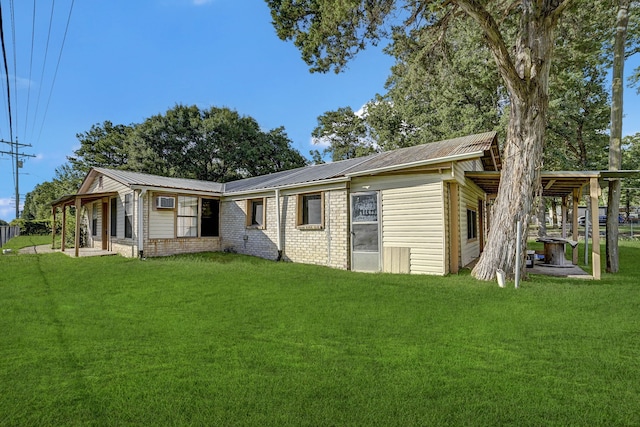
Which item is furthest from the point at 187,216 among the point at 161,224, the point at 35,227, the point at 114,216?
the point at 35,227

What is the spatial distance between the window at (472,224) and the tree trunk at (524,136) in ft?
10.4

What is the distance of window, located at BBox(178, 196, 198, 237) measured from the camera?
12711mm

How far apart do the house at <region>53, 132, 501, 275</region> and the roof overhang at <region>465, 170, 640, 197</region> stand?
474mm

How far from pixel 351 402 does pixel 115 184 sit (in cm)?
1420

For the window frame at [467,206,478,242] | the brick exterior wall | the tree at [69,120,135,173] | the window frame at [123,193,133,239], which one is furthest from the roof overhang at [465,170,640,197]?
the tree at [69,120,135,173]

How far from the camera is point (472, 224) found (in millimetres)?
11438

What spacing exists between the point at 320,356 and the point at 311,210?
7502 millimetres

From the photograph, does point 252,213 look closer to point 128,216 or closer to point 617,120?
point 128,216

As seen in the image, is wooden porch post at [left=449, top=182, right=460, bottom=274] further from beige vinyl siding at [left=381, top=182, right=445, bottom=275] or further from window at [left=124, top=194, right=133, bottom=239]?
window at [left=124, top=194, right=133, bottom=239]

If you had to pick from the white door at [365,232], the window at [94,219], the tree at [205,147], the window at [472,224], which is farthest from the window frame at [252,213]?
the tree at [205,147]

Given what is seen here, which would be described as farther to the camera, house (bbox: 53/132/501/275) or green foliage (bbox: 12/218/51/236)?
green foliage (bbox: 12/218/51/236)

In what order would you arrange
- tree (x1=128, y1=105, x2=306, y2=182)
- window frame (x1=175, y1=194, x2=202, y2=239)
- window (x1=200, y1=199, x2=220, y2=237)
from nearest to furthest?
window frame (x1=175, y1=194, x2=202, y2=239)
window (x1=200, y1=199, x2=220, y2=237)
tree (x1=128, y1=105, x2=306, y2=182)

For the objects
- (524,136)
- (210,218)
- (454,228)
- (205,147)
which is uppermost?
(205,147)

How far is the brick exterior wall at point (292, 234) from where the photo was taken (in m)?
9.68
